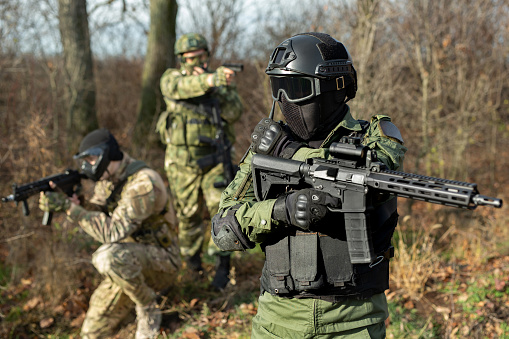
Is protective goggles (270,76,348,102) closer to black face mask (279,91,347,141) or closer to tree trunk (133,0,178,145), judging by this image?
black face mask (279,91,347,141)

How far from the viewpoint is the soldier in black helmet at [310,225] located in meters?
2.10

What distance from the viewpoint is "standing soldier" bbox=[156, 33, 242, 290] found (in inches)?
201

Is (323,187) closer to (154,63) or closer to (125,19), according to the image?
(154,63)

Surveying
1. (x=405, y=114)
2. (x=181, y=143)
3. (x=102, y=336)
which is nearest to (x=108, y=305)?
(x=102, y=336)

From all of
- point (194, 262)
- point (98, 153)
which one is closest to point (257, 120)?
point (194, 262)

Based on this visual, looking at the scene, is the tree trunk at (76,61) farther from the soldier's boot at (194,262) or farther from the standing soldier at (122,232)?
the standing soldier at (122,232)

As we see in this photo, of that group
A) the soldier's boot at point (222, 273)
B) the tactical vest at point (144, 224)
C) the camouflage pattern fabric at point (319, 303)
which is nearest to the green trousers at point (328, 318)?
the camouflage pattern fabric at point (319, 303)

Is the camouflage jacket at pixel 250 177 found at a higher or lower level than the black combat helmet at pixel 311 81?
lower

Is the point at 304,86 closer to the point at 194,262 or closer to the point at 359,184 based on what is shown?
the point at 359,184

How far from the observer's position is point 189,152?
5.19 m

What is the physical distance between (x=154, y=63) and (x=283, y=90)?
22.9 ft

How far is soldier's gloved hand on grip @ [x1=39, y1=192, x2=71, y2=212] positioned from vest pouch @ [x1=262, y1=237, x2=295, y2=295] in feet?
7.78

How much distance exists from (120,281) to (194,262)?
1.44 m

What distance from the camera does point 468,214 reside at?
6703 mm
